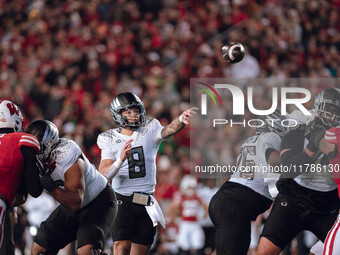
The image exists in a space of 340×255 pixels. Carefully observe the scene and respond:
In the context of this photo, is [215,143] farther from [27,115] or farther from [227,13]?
[227,13]

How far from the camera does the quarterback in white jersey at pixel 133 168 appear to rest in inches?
279

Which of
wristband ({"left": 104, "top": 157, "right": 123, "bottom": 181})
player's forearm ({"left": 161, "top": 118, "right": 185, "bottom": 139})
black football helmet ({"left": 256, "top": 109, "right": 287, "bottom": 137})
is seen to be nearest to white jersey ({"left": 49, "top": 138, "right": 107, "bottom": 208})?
wristband ({"left": 104, "top": 157, "right": 123, "bottom": 181})

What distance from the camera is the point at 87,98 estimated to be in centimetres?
1363

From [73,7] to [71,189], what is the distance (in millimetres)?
10617

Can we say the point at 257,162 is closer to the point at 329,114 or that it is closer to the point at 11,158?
the point at 329,114

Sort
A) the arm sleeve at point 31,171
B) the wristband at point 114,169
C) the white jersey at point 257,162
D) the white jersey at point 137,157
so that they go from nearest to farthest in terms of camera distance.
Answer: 1. the arm sleeve at point 31,171
2. the white jersey at point 257,162
3. the wristband at point 114,169
4. the white jersey at point 137,157

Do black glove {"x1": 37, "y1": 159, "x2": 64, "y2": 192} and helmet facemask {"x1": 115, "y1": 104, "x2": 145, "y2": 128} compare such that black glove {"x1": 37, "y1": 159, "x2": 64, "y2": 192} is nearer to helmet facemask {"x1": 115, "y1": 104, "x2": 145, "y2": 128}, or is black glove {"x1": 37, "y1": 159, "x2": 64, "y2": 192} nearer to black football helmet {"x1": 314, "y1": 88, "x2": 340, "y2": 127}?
helmet facemask {"x1": 115, "y1": 104, "x2": 145, "y2": 128}

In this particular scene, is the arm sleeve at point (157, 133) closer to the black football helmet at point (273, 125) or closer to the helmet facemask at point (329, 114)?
the black football helmet at point (273, 125)

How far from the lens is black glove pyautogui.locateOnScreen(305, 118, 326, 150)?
614 centimetres

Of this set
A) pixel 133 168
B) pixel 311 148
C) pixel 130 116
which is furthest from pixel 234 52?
pixel 311 148

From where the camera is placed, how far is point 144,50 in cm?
1484

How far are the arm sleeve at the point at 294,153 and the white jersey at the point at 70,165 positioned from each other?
169 centimetres

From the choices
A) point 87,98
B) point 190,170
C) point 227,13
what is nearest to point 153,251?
point 190,170

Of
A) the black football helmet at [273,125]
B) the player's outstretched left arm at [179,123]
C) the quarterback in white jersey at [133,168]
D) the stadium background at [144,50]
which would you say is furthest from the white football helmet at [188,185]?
the black football helmet at [273,125]
